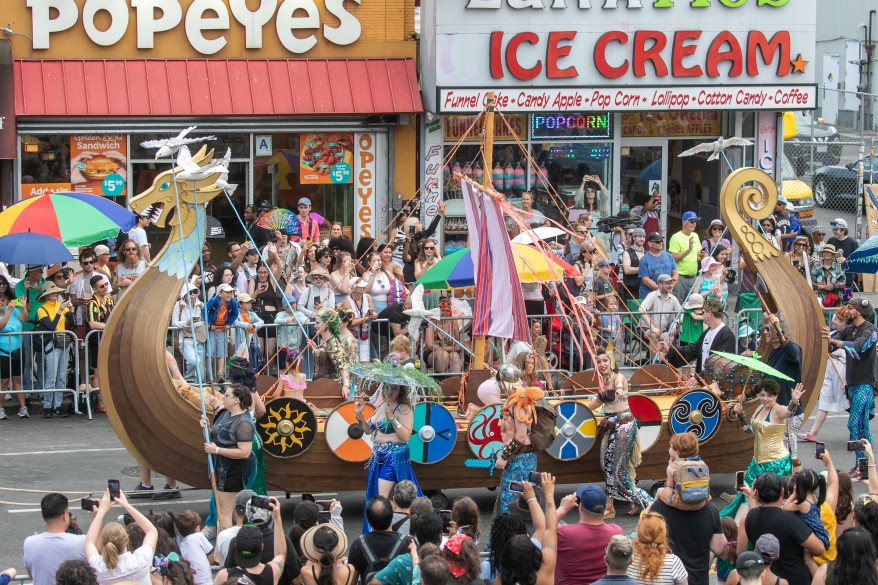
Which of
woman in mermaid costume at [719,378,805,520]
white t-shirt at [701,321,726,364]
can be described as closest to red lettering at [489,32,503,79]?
white t-shirt at [701,321,726,364]

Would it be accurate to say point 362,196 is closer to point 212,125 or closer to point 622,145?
point 212,125

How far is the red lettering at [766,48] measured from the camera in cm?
2105

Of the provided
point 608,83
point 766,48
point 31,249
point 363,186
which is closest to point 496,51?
point 608,83

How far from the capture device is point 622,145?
21781 mm

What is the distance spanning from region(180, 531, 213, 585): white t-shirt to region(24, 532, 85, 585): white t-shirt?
61cm

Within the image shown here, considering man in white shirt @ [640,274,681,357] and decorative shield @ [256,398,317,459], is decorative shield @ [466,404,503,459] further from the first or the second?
man in white shirt @ [640,274,681,357]

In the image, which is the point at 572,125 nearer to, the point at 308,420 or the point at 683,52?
the point at 683,52

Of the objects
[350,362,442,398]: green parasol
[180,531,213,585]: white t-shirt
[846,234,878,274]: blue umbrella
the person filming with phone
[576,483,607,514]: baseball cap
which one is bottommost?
[180,531,213,585]: white t-shirt

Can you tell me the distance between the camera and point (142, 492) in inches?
480

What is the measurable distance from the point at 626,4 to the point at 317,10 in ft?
14.6

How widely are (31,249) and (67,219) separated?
607 mm

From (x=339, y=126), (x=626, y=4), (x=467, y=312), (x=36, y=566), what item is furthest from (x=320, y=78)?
(x=36, y=566)

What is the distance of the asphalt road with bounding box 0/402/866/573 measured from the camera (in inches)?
460

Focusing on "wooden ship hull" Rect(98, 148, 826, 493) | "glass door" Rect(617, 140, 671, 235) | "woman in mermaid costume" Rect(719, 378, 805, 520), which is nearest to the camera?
"woman in mermaid costume" Rect(719, 378, 805, 520)
